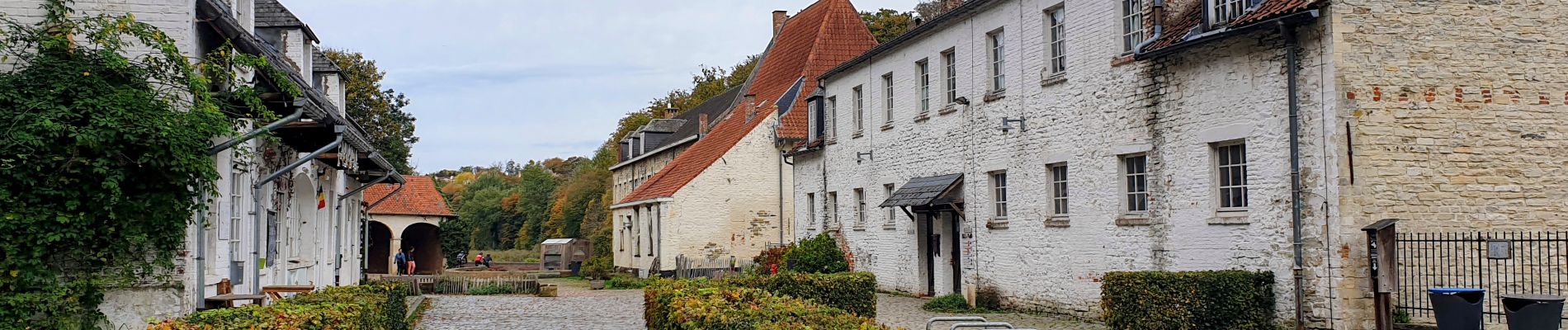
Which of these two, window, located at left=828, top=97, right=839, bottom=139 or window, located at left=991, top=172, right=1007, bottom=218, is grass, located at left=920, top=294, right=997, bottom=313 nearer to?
window, located at left=991, top=172, right=1007, bottom=218

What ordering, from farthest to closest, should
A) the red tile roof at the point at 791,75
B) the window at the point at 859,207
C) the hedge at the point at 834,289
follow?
1. the red tile roof at the point at 791,75
2. the window at the point at 859,207
3. the hedge at the point at 834,289

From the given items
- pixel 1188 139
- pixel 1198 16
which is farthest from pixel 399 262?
pixel 1198 16

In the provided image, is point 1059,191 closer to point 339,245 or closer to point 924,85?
point 924,85

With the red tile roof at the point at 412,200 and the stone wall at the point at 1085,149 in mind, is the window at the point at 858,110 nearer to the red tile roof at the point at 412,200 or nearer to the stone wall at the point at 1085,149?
the stone wall at the point at 1085,149

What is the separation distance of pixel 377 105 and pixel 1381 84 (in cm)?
3266

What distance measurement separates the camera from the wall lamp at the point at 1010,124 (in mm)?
20516

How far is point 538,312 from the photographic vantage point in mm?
23781

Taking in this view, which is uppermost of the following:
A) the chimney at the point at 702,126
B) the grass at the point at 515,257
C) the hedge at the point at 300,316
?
the chimney at the point at 702,126

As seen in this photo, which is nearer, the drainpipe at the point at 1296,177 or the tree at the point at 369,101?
the drainpipe at the point at 1296,177

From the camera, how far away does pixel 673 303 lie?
1227 centimetres

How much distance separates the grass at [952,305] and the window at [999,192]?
5.08 ft

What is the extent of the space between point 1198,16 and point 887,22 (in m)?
29.5

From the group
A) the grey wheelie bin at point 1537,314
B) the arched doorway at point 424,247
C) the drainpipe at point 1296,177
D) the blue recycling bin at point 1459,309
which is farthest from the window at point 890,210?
the arched doorway at point 424,247

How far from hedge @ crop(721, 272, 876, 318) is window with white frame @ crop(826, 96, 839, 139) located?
486 inches
